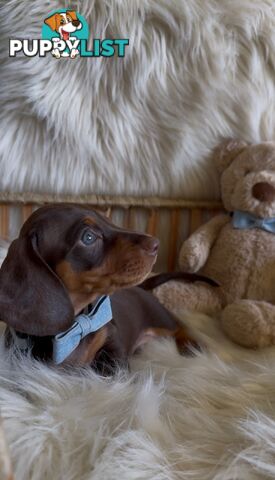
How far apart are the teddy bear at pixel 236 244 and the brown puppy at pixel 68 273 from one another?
0.22 metres

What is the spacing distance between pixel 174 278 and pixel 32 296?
0.38 meters

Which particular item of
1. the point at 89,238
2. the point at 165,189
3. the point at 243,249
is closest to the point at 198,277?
the point at 243,249

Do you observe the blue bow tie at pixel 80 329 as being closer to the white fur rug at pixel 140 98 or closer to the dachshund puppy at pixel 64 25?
the white fur rug at pixel 140 98

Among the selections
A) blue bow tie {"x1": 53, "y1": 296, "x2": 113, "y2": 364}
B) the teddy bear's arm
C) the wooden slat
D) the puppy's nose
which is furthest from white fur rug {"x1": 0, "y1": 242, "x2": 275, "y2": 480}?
the wooden slat

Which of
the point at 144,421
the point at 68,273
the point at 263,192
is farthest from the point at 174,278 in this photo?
the point at 144,421

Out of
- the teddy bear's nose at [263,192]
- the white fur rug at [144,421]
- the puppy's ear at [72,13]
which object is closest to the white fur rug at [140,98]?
the puppy's ear at [72,13]

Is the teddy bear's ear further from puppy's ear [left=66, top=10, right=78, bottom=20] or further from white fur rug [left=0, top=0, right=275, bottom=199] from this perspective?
puppy's ear [left=66, top=10, right=78, bottom=20]

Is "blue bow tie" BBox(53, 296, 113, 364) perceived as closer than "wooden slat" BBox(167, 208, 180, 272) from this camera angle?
Yes

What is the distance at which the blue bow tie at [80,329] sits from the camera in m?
0.70

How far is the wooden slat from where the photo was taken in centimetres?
109

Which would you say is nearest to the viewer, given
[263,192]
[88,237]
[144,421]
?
[144,421]

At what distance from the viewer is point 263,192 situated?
938mm

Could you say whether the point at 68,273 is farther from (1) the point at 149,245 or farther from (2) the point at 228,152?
(2) the point at 228,152

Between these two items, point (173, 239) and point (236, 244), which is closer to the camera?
point (236, 244)
